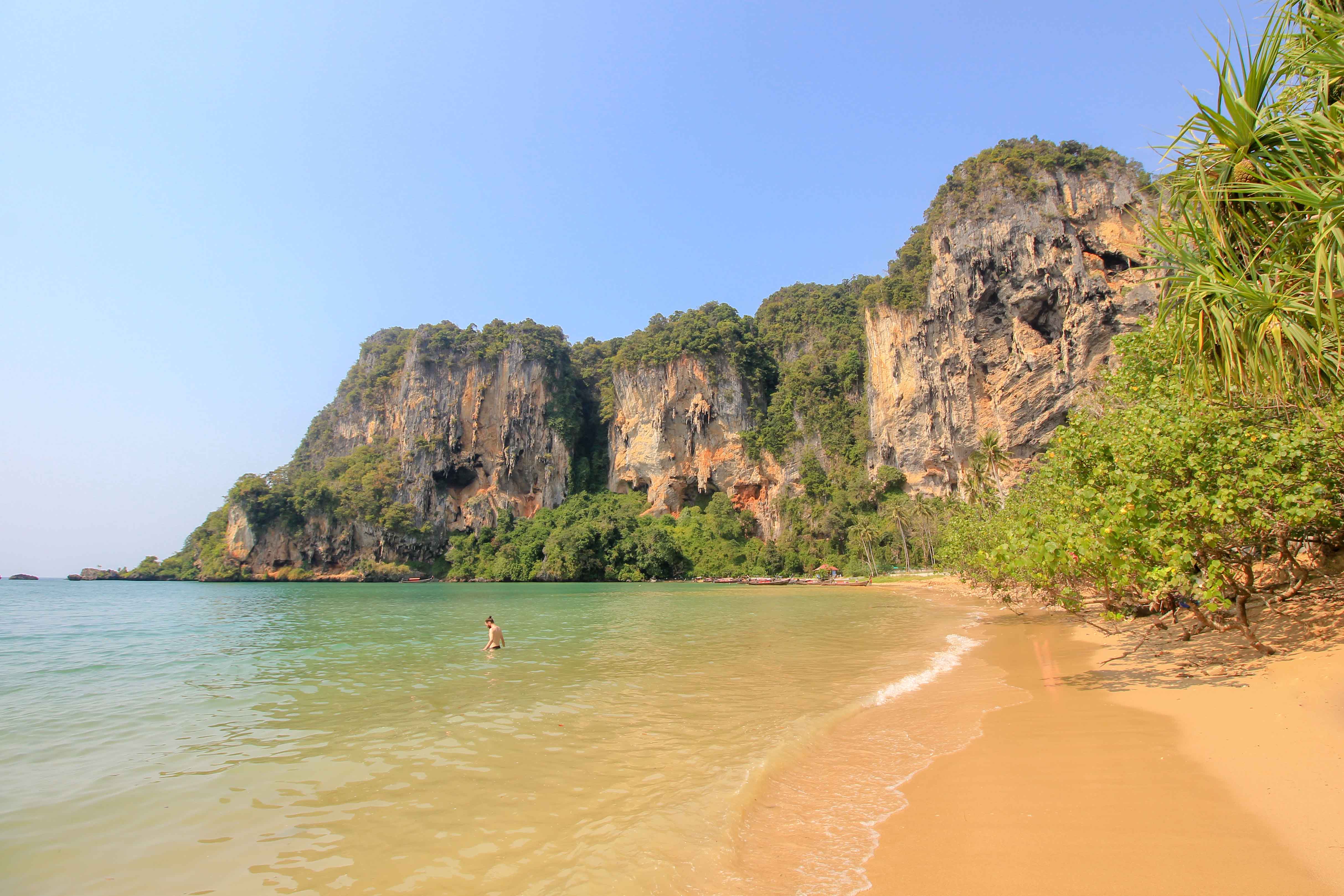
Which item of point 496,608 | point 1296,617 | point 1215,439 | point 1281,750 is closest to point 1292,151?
point 1215,439

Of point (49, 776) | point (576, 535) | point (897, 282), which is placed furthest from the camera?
point (576, 535)

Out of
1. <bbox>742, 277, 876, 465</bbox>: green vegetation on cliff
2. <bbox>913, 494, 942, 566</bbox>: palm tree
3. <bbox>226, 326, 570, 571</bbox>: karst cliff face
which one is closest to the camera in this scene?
<bbox>913, 494, 942, 566</bbox>: palm tree

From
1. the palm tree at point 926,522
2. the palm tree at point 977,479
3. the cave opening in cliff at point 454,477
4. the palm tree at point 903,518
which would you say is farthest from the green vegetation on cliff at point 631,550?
the palm tree at point 977,479

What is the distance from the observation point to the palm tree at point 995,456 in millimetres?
37125

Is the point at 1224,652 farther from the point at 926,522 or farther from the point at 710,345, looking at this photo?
the point at 710,345

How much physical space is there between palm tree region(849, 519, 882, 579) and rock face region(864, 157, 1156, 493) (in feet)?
19.4

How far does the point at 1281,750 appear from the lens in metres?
4.31

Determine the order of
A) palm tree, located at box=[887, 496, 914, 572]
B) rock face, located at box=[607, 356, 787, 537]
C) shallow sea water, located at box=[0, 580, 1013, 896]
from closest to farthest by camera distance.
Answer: shallow sea water, located at box=[0, 580, 1013, 896], palm tree, located at box=[887, 496, 914, 572], rock face, located at box=[607, 356, 787, 537]

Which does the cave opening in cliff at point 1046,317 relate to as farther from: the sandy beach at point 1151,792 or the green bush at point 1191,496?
the sandy beach at point 1151,792

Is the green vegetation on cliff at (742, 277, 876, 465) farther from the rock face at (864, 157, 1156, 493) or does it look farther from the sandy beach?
the sandy beach

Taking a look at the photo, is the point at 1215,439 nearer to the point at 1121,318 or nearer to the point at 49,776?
the point at 49,776

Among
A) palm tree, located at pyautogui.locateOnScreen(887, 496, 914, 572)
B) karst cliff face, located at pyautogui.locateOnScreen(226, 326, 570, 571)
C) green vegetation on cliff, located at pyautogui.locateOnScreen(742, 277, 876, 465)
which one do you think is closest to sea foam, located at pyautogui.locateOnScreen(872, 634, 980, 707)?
palm tree, located at pyautogui.locateOnScreen(887, 496, 914, 572)

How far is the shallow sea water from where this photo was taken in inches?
142

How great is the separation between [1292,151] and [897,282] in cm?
4589
